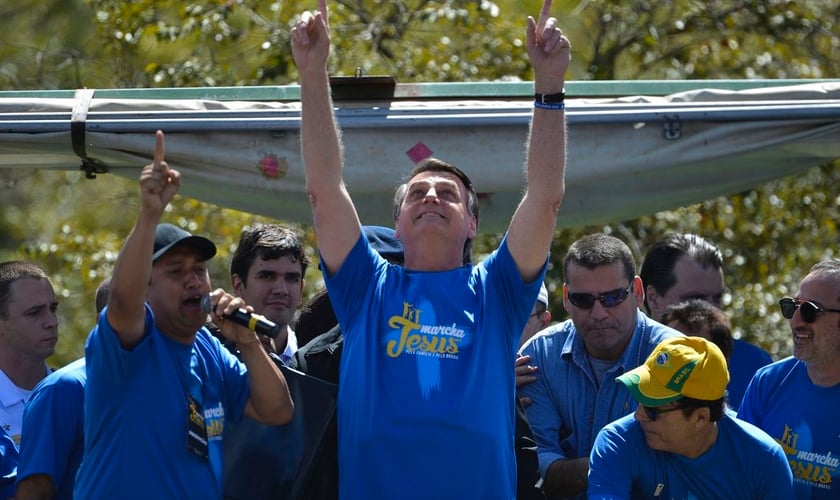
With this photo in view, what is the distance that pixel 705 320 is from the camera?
17.4 feet

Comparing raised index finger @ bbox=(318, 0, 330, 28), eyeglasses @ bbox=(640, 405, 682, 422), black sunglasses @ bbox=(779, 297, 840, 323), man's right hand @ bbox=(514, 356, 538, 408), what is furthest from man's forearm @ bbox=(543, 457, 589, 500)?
raised index finger @ bbox=(318, 0, 330, 28)

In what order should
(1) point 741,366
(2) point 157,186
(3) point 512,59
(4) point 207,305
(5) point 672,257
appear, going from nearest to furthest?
(2) point 157,186 → (4) point 207,305 → (1) point 741,366 → (5) point 672,257 → (3) point 512,59

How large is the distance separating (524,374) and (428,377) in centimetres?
121

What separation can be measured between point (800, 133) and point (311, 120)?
2.05 metres

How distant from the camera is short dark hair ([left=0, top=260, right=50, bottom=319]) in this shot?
17.4 feet

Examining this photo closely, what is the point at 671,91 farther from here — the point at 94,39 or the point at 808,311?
the point at 94,39

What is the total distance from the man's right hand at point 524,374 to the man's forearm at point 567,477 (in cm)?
27

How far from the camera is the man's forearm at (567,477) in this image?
4.71 m

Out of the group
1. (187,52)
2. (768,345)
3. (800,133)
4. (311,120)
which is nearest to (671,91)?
(800,133)

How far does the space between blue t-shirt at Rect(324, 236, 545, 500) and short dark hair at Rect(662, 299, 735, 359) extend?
4.91ft

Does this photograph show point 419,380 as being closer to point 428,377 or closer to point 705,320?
point 428,377

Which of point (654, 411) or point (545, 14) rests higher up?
point (545, 14)

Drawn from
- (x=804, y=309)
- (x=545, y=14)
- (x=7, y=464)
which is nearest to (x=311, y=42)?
(x=545, y=14)

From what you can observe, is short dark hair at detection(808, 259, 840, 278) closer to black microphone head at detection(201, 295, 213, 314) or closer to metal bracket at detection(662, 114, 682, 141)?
metal bracket at detection(662, 114, 682, 141)
